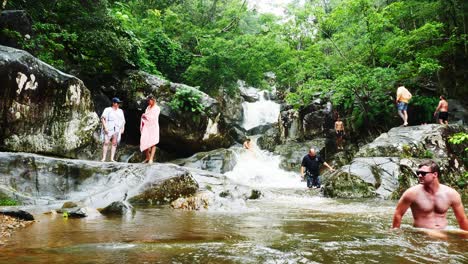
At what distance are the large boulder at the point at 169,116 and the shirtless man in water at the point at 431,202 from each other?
13.2 meters

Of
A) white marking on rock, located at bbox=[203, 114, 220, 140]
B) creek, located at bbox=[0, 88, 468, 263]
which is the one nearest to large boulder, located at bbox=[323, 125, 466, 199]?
creek, located at bbox=[0, 88, 468, 263]

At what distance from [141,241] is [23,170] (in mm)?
5166

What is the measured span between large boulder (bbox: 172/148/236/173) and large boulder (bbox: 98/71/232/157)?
2.97 feet

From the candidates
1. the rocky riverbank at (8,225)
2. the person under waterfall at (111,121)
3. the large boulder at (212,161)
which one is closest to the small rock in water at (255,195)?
the person under waterfall at (111,121)

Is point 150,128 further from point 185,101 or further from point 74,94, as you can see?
point 185,101

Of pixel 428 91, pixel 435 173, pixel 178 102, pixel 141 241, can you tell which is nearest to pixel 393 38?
pixel 428 91

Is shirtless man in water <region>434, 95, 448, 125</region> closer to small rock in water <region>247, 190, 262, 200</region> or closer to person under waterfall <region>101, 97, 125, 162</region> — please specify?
small rock in water <region>247, 190, 262, 200</region>

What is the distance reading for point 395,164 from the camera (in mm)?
11898

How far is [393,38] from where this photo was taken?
52.3 ft

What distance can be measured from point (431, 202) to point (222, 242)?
9.38 ft

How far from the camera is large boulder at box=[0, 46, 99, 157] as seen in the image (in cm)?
972

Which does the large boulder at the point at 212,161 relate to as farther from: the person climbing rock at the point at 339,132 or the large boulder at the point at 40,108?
the person climbing rock at the point at 339,132

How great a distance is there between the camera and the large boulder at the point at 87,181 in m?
7.41

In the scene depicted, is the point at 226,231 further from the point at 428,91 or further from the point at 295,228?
the point at 428,91
